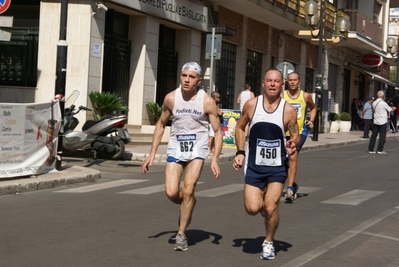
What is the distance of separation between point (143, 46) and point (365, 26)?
76.3 ft

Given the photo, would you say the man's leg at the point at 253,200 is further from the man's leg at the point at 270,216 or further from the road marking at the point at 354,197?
the road marking at the point at 354,197

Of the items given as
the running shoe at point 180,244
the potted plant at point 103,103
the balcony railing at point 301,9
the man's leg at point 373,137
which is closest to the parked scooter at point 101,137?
the potted plant at point 103,103

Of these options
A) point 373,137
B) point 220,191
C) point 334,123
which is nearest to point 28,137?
point 220,191

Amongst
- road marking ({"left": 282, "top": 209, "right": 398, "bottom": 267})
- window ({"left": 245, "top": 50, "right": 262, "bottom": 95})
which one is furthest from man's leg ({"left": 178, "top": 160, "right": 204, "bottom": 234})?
window ({"left": 245, "top": 50, "right": 262, "bottom": 95})

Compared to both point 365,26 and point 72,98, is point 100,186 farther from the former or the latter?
point 365,26

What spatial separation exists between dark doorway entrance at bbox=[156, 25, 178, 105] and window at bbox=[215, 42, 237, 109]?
289 cm

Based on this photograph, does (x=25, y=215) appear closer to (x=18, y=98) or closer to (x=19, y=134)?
(x=19, y=134)

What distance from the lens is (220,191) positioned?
503 inches

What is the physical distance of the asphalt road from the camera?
731 cm

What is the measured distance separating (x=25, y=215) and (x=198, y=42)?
1821 cm

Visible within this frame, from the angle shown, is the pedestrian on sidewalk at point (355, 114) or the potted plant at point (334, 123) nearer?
the potted plant at point (334, 123)

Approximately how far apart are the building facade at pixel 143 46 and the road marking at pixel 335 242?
703 cm

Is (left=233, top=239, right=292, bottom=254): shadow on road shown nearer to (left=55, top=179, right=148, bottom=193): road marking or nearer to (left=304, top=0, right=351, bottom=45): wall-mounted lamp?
(left=55, top=179, right=148, bottom=193): road marking

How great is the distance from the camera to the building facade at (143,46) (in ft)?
69.1
